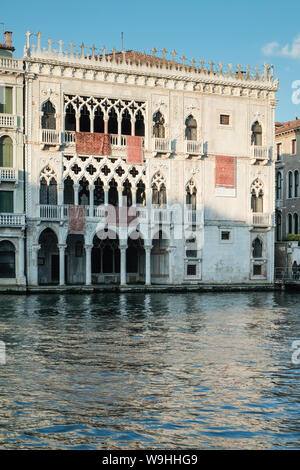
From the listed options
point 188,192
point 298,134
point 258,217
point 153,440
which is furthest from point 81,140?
point 153,440

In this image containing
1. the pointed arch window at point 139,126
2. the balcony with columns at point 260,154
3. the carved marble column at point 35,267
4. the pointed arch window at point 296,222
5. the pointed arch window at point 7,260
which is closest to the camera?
the pointed arch window at point 7,260

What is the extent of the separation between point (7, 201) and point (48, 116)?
509 cm

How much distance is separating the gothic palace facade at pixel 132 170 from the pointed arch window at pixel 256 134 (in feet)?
0.40

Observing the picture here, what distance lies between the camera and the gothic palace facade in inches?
1447

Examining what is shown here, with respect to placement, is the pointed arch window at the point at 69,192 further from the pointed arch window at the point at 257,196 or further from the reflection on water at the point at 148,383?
the reflection on water at the point at 148,383

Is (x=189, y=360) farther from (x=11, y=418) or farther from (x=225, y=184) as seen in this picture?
(x=225, y=184)

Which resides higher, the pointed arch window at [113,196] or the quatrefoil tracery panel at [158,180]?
the quatrefoil tracery panel at [158,180]

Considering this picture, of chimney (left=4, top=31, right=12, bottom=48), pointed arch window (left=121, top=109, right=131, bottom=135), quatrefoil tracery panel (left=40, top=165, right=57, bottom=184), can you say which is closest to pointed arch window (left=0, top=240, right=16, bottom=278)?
quatrefoil tracery panel (left=40, top=165, right=57, bottom=184)

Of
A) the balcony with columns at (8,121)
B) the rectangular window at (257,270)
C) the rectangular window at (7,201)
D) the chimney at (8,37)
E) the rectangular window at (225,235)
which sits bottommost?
the rectangular window at (257,270)

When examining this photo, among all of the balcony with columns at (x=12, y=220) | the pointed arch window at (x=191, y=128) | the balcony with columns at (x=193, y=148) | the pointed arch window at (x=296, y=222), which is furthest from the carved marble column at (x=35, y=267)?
the pointed arch window at (x=296, y=222)

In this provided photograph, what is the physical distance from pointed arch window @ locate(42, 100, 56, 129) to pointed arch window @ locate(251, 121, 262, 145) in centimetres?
1244

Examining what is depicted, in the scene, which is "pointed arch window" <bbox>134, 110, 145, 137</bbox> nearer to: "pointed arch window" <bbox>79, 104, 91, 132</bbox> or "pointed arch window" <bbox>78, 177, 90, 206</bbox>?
"pointed arch window" <bbox>79, 104, 91, 132</bbox>

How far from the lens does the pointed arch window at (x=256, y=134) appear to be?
43188 millimetres

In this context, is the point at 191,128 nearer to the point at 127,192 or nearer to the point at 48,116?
the point at 127,192
